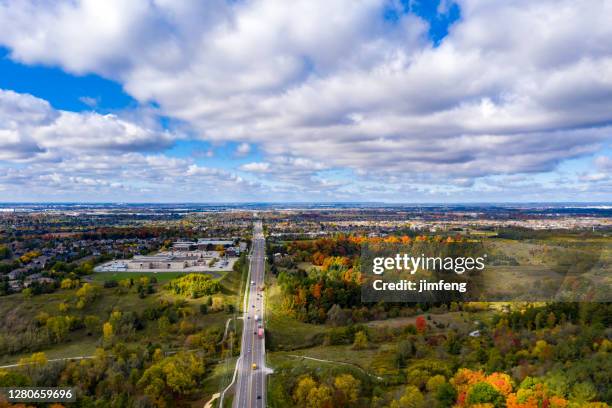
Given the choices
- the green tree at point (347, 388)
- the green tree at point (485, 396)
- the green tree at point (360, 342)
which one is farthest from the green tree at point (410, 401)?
the green tree at point (360, 342)

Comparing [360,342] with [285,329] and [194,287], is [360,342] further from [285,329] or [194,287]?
[194,287]

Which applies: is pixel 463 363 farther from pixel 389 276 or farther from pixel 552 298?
pixel 552 298

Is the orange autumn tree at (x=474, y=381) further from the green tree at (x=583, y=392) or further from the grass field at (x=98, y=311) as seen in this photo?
the grass field at (x=98, y=311)

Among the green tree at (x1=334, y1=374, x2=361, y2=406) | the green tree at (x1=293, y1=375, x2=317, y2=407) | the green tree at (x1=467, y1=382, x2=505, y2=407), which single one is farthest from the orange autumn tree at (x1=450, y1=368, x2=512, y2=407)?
the green tree at (x1=293, y1=375, x2=317, y2=407)

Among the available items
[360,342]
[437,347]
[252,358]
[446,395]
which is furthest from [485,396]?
[252,358]

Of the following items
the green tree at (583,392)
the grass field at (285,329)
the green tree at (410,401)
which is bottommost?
the grass field at (285,329)

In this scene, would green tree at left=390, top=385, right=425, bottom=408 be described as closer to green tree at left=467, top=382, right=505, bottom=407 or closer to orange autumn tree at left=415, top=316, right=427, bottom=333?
green tree at left=467, top=382, right=505, bottom=407

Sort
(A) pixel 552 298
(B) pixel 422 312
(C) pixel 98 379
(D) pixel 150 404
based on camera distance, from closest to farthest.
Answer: (D) pixel 150 404, (C) pixel 98 379, (A) pixel 552 298, (B) pixel 422 312

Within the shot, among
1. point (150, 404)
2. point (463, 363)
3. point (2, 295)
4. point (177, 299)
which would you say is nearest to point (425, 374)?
point (463, 363)

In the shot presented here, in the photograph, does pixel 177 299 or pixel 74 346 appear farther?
pixel 177 299
